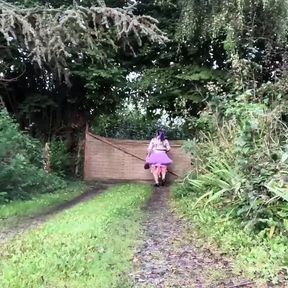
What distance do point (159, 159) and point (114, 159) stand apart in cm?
201

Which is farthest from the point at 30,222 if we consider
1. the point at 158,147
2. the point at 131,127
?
the point at 131,127

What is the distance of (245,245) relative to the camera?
200 inches

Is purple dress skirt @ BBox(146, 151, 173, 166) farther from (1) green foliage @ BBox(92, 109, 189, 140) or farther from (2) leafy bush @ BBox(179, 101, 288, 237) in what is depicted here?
(2) leafy bush @ BBox(179, 101, 288, 237)

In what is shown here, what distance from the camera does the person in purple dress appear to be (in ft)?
41.5

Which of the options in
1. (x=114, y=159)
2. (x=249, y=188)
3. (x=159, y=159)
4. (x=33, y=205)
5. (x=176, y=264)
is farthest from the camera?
(x=114, y=159)

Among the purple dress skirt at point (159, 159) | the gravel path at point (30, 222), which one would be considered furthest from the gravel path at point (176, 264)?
the purple dress skirt at point (159, 159)

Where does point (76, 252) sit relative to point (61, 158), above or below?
above

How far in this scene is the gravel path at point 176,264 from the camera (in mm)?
4113

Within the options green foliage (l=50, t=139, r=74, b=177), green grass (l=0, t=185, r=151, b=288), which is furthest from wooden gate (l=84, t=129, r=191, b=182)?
green grass (l=0, t=185, r=151, b=288)

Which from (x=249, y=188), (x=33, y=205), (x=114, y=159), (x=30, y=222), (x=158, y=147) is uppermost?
(x=249, y=188)

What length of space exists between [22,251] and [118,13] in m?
6.59

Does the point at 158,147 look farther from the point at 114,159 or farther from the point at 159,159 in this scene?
the point at 114,159

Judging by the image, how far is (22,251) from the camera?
5.03 m

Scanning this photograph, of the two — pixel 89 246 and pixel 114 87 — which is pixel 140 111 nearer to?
pixel 114 87
